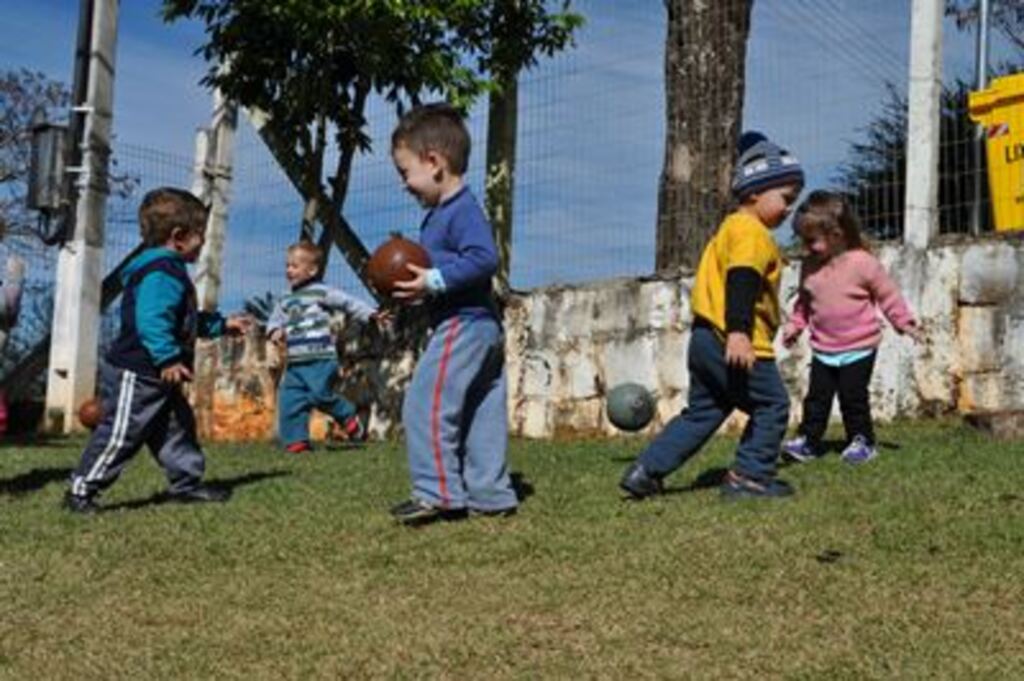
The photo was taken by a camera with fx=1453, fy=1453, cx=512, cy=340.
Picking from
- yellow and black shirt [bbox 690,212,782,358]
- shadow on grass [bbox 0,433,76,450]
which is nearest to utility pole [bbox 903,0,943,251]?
yellow and black shirt [bbox 690,212,782,358]

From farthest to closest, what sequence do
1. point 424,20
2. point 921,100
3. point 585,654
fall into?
point 424,20, point 921,100, point 585,654

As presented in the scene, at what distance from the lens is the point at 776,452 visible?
5.54 m

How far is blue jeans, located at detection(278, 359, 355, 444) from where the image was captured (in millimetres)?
9836

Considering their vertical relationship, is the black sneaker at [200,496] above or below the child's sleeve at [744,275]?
below

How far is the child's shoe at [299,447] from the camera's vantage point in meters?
9.45

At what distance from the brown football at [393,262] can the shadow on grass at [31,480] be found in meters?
2.61

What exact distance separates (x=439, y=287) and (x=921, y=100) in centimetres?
457

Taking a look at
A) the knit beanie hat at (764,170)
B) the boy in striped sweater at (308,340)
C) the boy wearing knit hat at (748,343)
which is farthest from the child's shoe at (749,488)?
the boy in striped sweater at (308,340)

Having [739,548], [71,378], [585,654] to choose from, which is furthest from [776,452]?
[71,378]

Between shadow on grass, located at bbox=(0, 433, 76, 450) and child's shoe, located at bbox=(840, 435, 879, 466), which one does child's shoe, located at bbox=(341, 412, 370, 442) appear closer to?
shadow on grass, located at bbox=(0, 433, 76, 450)

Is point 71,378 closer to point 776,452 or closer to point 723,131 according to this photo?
point 723,131

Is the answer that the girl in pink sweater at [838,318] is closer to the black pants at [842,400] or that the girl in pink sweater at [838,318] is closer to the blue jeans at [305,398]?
the black pants at [842,400]

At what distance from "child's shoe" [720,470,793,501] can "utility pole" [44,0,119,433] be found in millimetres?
8241

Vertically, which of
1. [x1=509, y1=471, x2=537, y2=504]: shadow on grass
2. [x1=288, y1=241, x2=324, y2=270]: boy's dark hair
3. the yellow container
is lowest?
[x1=509, y1=471, x2=537, y2=504]: shadow on grass
